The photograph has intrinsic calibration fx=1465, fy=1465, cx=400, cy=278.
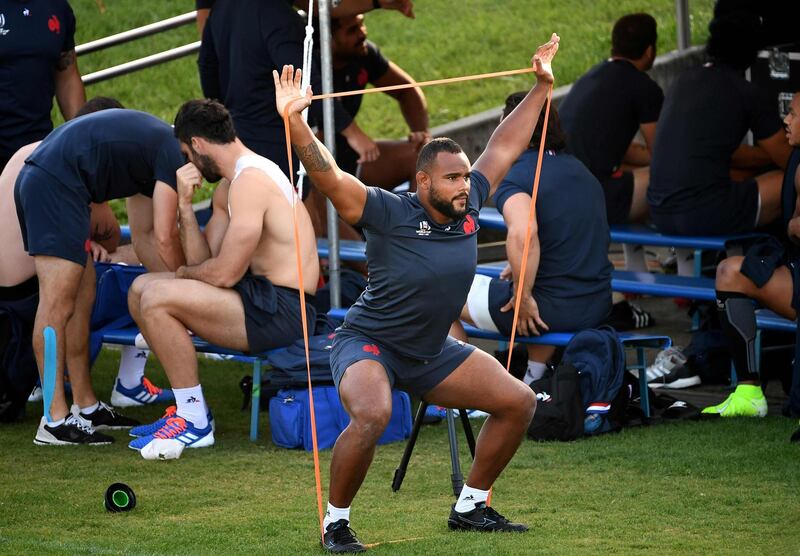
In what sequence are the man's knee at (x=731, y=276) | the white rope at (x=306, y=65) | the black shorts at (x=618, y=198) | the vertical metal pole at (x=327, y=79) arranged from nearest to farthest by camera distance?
1. the white rope at (x=306, y=65)
2. the man's knee at (x=731, y=276)
3. the vertical metal pole at (x=327, y=79)
4. the black shorts at (x=618, y=198)

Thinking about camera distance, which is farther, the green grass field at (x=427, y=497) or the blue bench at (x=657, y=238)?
the blue bench at (x=657, y=238)

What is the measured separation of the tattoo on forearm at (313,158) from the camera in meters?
4.67

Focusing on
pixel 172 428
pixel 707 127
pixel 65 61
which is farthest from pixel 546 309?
pixel 65 61

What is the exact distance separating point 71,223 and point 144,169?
43 centimetres

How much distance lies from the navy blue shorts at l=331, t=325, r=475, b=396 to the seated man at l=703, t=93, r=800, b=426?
2.23 metres

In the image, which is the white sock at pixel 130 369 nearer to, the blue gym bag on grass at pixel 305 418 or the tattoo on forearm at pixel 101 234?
the tattoo on forearm at pixel 101 234

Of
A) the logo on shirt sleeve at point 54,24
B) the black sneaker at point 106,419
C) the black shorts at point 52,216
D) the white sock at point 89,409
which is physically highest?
the logo on shirt sleeve at point 54,24

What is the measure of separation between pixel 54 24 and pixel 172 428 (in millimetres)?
2532

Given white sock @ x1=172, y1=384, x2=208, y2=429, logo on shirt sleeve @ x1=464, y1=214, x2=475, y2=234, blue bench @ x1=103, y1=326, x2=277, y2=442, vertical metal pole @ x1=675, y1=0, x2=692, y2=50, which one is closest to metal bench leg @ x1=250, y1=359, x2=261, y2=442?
blue bench @ x1=103, y1=326, x2=277, y2=442

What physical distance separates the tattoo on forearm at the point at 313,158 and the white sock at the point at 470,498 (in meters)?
1.27

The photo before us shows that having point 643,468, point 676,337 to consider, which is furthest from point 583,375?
point 676,337

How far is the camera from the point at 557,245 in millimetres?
6863

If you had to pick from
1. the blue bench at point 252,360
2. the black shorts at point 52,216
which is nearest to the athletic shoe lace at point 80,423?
the blue bench at point 252,360

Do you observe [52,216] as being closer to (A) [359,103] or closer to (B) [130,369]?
(B) [130,369]
